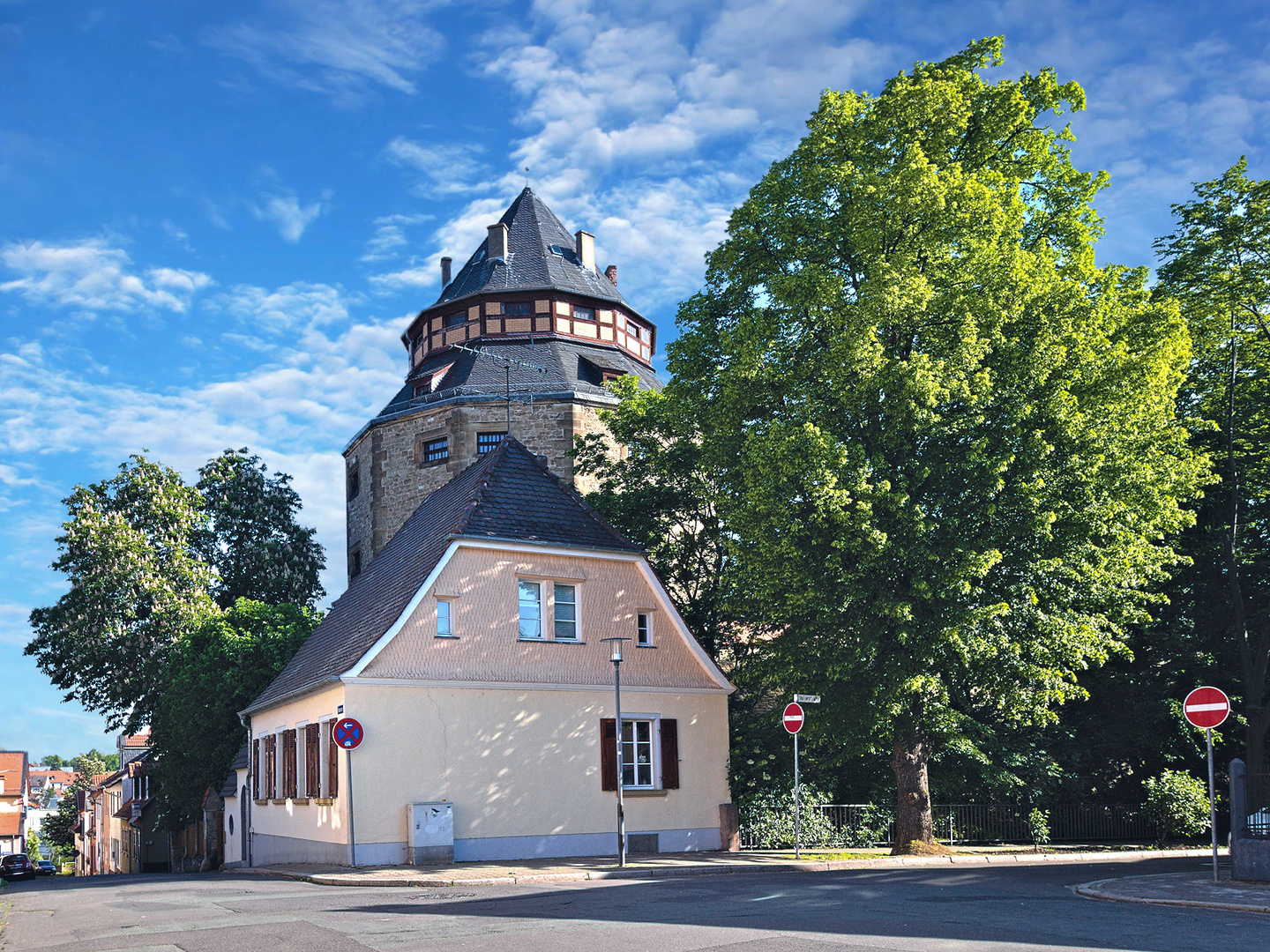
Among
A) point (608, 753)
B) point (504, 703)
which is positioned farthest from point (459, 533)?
point (608, 753)

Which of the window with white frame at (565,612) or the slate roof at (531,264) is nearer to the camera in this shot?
the window with white frame at (565,612)

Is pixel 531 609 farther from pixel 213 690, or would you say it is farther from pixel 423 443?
pixel 423 443

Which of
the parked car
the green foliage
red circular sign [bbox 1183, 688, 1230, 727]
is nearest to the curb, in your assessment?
red circular sign [bbox 1183, 688, 1230, 727]

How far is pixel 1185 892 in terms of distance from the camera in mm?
13680

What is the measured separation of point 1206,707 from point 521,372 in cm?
3363

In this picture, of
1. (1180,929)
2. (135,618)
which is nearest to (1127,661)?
(1180,929)

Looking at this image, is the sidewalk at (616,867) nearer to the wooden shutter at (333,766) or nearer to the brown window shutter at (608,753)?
the wooden shutter at (333,766)

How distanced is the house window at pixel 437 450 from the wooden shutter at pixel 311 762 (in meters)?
23.2

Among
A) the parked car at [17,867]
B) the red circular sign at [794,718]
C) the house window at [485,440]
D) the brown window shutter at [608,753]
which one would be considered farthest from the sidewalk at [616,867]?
the parked car at [17,867]

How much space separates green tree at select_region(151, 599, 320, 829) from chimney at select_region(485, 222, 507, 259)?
65.4 ft

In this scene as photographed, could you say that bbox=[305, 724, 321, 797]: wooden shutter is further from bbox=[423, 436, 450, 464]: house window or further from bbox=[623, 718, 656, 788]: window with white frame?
bbox=[423, 436, 450, 464]: house window

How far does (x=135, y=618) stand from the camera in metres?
42.4

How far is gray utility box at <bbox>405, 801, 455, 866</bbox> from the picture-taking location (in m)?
19.1

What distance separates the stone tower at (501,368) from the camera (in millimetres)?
44375
